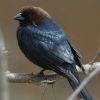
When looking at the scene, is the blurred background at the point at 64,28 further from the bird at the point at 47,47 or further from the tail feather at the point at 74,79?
the tail feather at the point at 74,79

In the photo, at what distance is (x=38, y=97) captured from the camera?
6.52m

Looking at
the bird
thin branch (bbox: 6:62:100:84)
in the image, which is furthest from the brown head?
thin branch (bbox: 6:62:100:84)

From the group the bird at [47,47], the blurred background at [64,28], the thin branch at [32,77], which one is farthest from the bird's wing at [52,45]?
the blurred background at [64,28]

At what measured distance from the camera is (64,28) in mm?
6480

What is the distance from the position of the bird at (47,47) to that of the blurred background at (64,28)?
2.97 metres

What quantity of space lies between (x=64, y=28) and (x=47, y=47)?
10.7 feet

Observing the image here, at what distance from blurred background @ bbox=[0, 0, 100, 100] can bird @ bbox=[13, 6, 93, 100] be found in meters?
2.97

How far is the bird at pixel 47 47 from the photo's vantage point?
10.2 ft

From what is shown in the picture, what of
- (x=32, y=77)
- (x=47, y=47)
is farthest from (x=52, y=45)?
(x=32, y=77)

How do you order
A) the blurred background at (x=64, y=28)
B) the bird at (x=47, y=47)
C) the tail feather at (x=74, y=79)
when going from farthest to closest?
the blurred background at (x=64, y=28) → the bird at (x=47, y=47) → the tail feather at (x=74, y=79)

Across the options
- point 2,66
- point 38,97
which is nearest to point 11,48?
point 38,97

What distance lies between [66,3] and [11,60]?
103 centimetres

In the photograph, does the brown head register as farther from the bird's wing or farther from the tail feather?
the tail feather

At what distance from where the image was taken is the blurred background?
652 cm
